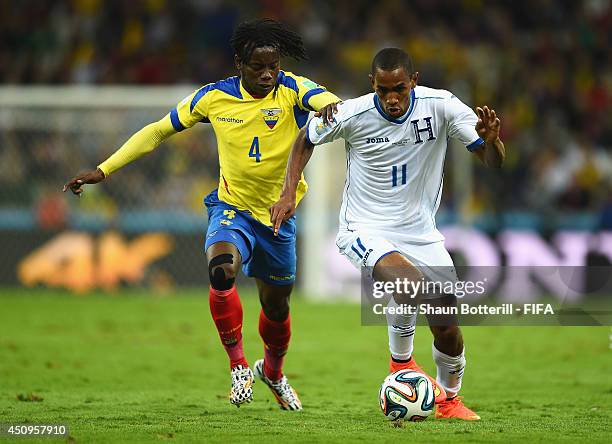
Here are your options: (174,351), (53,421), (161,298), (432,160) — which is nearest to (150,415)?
(53,421)

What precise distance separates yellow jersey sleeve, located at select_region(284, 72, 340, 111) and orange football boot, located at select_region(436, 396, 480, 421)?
7.18 ft

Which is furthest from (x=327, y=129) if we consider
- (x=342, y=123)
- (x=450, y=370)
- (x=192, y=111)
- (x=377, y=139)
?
(x=450, y=370)

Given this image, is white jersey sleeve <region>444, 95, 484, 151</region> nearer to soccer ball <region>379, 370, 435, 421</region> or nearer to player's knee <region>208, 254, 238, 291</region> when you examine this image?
soccer ball <region>379, 370, 435, 421</region>

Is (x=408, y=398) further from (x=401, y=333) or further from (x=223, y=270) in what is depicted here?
(x=223, y=270)

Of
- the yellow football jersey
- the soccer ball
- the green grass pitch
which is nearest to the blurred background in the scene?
the green grass pitch

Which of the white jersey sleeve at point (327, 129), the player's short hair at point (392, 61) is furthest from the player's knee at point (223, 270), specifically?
the player's short hair at point (392, 61)

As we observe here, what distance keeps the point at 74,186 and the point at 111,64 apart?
1220 cm

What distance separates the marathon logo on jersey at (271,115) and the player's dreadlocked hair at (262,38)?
39 centimetres

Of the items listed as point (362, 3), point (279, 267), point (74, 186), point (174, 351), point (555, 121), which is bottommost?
point (174, 351)

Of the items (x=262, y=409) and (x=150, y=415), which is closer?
(x=150, y=415)

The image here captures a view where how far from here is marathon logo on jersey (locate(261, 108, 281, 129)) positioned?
26.5 feet

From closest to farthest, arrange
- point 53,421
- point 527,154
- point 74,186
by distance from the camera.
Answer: point 53,421
point 74,186
point 527,154

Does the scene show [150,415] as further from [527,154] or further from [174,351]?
[527,154]

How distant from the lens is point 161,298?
16.8 meters
